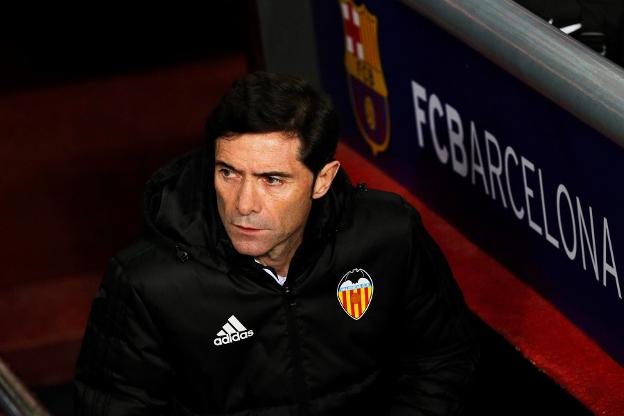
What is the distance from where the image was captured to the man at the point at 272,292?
233 centimetres

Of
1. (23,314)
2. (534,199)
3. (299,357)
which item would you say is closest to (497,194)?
(534,199)

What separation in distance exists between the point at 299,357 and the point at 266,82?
0.55 m

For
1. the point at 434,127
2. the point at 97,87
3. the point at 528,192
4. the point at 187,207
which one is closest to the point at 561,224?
the point at 528,192

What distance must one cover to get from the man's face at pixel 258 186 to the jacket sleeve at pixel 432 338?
307mm

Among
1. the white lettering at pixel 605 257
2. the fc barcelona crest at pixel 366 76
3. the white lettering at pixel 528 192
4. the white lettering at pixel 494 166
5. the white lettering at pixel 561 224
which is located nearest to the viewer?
the white lettering at pixel 605 257

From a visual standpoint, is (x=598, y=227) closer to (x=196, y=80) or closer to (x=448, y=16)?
(x=448, y=16)

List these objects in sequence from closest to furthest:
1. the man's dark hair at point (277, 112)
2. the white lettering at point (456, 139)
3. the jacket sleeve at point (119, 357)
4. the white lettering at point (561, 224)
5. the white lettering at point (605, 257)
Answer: the man's dark hair at point (277, 112)
the jacket sleeve at point (119, 357)
the white lettering at point (605, 257)
the white lettering at point (561, 224)
the white lettering at point (456, 139)

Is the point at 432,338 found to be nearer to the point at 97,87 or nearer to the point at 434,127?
the point at 434,127

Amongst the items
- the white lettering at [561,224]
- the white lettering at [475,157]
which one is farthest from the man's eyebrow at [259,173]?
the white lettering at [475,157]

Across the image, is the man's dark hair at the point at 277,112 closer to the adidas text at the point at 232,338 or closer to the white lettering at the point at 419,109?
the adidas text at the point at 232,338

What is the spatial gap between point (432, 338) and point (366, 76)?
100 cm

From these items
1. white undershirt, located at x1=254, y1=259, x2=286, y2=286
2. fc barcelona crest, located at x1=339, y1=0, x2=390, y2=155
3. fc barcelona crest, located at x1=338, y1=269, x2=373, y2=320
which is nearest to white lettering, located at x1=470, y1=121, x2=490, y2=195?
fc barcelona crest, located at x1=339, y1=0, x2=390, y2=155

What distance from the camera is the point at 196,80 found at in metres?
5.32

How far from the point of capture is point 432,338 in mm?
2602
